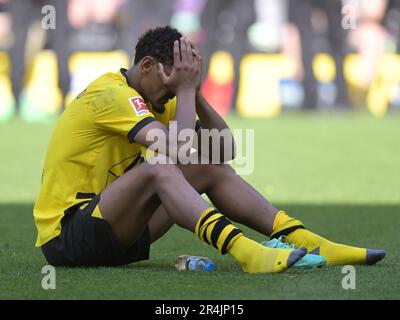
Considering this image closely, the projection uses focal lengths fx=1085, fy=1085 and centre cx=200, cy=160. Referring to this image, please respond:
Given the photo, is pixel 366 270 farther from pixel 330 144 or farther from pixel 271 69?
pixel 271 69

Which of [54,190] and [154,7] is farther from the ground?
[154,7]

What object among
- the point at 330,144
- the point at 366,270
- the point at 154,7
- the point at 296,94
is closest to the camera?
the point at 366,270

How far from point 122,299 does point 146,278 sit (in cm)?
53

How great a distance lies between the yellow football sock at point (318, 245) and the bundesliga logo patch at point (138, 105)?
915mm

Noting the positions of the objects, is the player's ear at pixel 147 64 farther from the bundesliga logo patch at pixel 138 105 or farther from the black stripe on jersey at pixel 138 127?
the black stripe on jersey at pixel 138 127

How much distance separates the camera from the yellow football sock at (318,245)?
17.3ft

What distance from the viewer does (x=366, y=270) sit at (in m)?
5.16

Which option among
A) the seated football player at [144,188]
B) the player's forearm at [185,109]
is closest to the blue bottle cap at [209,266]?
the seated football player at [144,188]

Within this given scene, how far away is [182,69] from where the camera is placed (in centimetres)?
520

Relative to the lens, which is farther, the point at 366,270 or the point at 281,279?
the point at 366,270

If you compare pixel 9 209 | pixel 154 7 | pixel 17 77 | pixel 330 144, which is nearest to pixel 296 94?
pixel 154 7

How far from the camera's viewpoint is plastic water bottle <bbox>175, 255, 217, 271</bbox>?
17.2 ft

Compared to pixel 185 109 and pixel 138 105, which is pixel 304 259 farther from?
pixel 138 105
